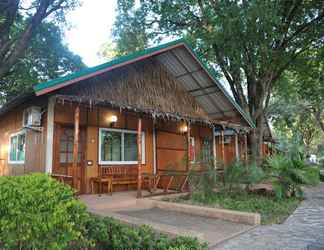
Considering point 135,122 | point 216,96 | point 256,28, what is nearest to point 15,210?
point 135,122

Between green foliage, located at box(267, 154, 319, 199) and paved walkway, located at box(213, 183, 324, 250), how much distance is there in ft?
5.93

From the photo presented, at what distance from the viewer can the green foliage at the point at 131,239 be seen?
10.6ft

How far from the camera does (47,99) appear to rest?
7.30m

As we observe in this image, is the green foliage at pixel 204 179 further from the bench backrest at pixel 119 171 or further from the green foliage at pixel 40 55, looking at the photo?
the green foliage at pixel 40 55

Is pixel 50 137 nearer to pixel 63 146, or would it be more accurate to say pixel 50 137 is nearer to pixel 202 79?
pixel 63 146

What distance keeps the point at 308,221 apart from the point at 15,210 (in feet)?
17.9

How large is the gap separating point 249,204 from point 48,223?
203 inches

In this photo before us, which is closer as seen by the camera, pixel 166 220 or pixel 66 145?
pixel 166 220

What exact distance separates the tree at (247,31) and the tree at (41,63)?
3.53 meters

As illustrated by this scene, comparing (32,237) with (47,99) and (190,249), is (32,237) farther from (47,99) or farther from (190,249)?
(47,99)

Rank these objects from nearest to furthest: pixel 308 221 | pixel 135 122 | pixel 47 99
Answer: pixel 308 221
pixel 47 99
pixel 135 122

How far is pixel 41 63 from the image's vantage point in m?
14.6

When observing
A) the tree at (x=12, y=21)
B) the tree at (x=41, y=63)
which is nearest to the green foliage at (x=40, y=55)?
the tree at (x=41, y=63)

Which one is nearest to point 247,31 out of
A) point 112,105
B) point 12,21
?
point 112,105
